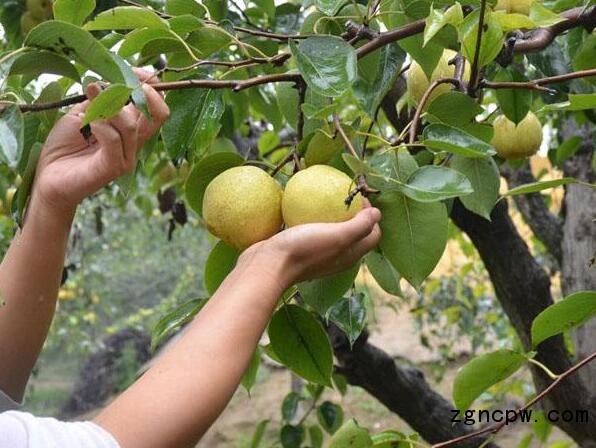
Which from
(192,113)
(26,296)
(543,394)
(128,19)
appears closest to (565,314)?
(543,394)

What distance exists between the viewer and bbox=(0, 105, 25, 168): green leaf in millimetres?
685

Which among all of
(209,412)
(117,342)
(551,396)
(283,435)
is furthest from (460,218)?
(117,342)

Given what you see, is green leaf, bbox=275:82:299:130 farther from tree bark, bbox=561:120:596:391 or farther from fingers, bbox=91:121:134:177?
tree bark, bbox=561:120:596:391

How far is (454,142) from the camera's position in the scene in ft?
2.50

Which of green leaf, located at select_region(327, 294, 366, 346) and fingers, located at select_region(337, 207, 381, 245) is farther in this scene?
green leaf, located at select_region(327, 294, 366, 346)

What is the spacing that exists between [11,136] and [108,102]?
8 centimetres

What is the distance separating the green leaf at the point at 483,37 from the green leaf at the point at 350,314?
12.4 inches

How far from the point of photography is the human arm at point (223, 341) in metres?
0.72

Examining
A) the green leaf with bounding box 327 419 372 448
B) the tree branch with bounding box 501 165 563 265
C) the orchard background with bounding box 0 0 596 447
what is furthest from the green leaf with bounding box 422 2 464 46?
the tree branch with bounding box 501 165 563 265

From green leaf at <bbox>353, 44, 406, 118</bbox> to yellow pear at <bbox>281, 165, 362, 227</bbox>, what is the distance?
0.18 metres

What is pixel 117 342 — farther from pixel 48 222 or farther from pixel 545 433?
pixel 48 222

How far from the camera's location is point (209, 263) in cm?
95

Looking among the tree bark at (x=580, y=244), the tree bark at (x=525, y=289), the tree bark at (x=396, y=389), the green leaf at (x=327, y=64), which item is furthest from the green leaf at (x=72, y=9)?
the tree bark at (x=580, y=244)

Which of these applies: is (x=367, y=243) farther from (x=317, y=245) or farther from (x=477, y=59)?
(x=477, y=59)
